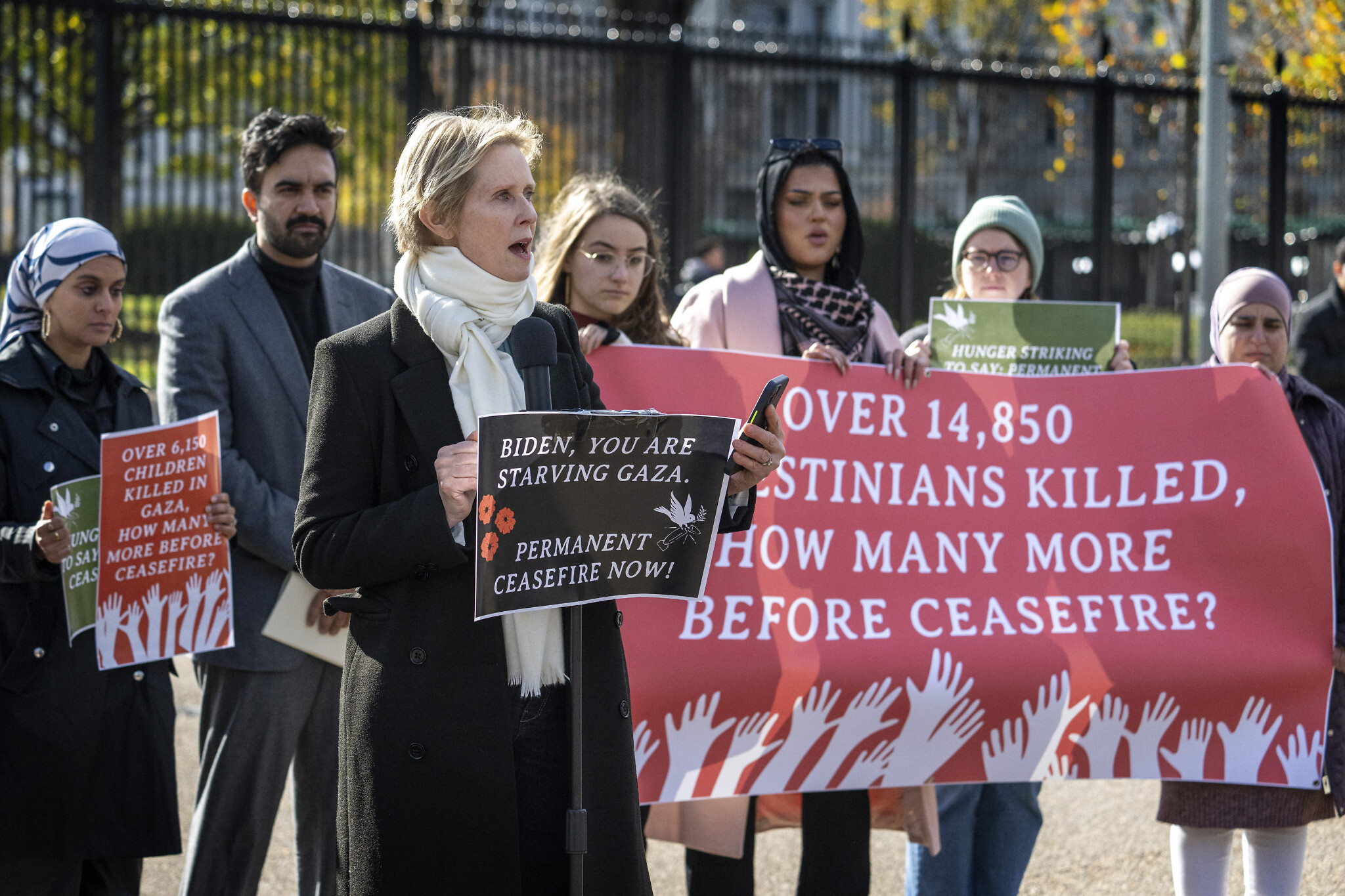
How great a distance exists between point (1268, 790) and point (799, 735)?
1.35 metres

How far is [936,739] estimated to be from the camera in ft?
12.1

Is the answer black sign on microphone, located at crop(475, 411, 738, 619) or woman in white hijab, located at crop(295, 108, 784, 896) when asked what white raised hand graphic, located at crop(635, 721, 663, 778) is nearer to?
woman in white hijab, located at crop(295, 108, 784, 896)

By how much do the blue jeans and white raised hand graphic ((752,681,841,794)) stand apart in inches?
25.6

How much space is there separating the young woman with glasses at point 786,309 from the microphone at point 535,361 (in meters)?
1.64

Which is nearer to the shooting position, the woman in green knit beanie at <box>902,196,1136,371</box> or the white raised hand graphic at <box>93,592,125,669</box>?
the white raised hand graphic at <box>93,592,125,669</box>

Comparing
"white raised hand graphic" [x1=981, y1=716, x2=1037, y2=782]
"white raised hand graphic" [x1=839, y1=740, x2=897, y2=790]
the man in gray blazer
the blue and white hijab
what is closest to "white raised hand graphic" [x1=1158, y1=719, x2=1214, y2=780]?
"white raised hand graphic" [x1=981, y1=716, x2=1037, y2=782]

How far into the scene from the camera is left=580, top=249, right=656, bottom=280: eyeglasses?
3951 millimetres

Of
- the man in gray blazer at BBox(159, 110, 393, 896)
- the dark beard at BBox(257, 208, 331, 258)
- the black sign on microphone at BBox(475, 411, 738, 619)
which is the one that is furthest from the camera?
the dark beard at BBox(257, 208, 331, 258)

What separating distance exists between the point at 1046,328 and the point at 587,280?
1426mm

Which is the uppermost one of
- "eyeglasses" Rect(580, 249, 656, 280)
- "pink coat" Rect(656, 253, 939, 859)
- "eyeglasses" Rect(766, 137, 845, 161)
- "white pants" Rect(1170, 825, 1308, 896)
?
"eyeglasses" Rect(766, 137, 845, 161)

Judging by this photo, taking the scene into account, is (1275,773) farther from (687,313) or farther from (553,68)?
(553,68)

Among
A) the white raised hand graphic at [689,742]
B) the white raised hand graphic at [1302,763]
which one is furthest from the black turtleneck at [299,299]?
the white raised hand graphic at [1302,763]

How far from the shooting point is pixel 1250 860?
3830mm

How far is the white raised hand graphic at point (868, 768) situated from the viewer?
362 cm
